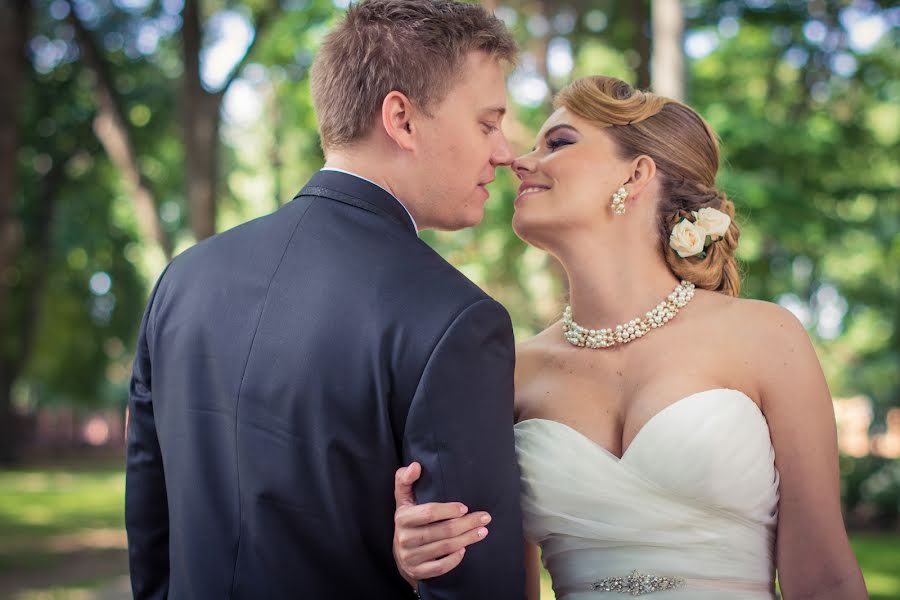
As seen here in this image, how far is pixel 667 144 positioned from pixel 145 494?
2.15 m

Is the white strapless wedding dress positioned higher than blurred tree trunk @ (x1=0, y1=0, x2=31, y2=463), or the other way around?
blurred tree trunk @ (x1=0, y1=0, x2=31, y2=463)

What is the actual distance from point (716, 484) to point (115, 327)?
28901mm

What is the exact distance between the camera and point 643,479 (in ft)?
10.5

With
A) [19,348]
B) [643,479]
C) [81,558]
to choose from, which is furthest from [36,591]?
[19,348]

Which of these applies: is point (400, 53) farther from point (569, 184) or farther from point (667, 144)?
point (667, 144)

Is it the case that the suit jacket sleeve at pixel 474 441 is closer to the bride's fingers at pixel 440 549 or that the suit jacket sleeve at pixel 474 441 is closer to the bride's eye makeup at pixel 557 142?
the bride's fingers at pixel 440 549

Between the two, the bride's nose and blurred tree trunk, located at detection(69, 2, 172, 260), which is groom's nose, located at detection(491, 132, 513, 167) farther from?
blurred tree trunk, located at detection(69, 2, 172, 260)

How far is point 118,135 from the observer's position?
1255cm

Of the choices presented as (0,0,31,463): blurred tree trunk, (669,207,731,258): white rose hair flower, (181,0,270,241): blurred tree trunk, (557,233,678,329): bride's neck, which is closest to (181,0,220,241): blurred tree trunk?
(181,0,270,241): blurred tree trunk

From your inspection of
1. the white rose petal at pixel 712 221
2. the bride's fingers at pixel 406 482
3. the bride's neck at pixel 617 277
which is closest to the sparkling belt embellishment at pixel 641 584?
the bride's neck at pixel 617 277

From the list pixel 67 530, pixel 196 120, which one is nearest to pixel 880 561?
pixel 196 120

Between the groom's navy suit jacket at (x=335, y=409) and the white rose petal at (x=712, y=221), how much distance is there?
53.5 inches

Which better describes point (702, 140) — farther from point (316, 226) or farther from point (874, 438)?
point (874, 438)

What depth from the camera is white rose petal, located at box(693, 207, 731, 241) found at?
357cm
